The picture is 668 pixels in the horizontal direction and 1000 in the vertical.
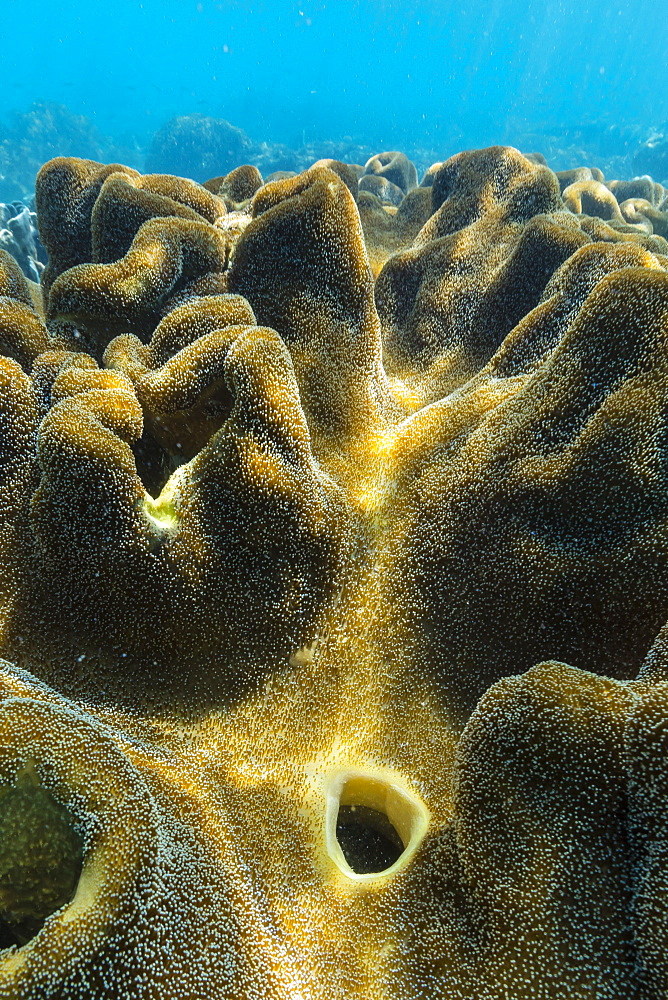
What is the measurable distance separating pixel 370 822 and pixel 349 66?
125 meters

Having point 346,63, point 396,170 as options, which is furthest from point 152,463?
point 346,63

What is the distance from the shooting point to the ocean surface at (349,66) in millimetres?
59688

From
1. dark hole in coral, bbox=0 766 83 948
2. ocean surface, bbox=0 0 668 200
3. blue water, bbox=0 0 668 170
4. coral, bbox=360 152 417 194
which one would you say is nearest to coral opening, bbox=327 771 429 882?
dark hole in coral, bbox=0 766 83 948

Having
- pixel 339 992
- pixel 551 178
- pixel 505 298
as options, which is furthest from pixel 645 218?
pixel 339 992

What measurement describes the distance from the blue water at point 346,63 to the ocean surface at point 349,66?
0.30 meters

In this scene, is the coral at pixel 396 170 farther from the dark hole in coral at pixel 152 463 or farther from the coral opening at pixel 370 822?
the coral opening at pixel 370 822

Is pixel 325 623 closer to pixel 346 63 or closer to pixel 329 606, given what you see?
pixel 329 606

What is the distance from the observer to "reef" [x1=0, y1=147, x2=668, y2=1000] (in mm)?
1073

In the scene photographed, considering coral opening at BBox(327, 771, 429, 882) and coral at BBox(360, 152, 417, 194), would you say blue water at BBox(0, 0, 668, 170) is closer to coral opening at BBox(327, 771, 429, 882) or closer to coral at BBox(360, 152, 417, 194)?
coral at BBox(360, 152, 417, 194)

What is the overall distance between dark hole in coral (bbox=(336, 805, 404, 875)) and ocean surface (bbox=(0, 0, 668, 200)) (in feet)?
164

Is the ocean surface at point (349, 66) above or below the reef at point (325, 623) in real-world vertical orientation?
above

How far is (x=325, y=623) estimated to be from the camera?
69.3 inches

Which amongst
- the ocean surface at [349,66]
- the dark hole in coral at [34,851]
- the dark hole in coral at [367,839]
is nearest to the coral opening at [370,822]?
the dark hole in coral at [367,839]

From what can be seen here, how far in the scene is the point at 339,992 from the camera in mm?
1206
